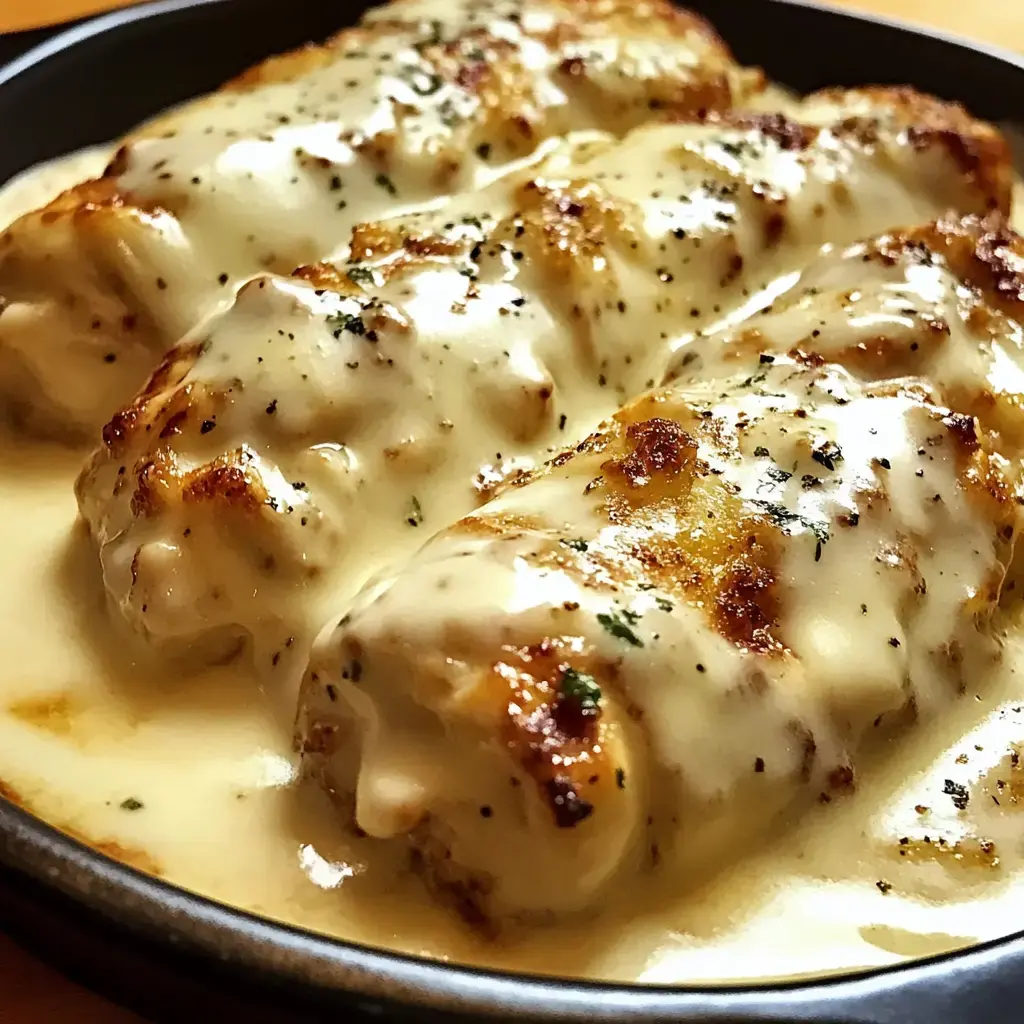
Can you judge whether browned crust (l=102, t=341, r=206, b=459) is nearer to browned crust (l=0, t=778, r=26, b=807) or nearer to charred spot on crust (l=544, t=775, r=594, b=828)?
browned crust (l=0, t=778, r=26, b=807)

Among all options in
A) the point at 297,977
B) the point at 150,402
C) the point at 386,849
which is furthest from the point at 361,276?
the point at 297,977

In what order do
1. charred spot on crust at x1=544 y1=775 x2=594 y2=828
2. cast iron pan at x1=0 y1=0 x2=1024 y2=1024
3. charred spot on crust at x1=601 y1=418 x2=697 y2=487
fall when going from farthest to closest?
charred spot on crust at x1=601 y1=418 x2=697 y2=487 < charred spot on crust at x1=544 y1=775 x2=594 y2=828 < cast iron pan at x1=0 y1=0 x2=1024 y2=1024

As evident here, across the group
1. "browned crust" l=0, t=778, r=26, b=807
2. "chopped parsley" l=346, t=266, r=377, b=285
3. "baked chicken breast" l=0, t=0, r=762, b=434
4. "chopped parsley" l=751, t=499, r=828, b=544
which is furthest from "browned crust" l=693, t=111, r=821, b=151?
"browned crust" l=0, t=778, r=26, b=807

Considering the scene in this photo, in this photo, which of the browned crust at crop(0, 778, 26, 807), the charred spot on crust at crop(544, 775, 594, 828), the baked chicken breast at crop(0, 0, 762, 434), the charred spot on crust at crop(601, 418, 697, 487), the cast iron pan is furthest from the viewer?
the baked chicken breast at crop(0, 0, 762, 434)

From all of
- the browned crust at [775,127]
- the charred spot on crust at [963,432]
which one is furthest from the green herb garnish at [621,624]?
the browned crust at [775,127]

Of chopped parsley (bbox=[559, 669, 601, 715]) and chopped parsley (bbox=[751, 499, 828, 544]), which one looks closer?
chopped parsley (bbox=[559, 669, 601, 715])

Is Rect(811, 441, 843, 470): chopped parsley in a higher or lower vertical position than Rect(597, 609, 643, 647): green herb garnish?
higher

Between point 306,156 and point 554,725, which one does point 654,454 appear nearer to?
point 554,725
